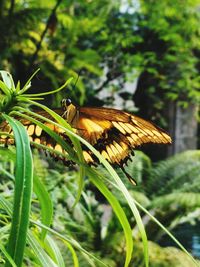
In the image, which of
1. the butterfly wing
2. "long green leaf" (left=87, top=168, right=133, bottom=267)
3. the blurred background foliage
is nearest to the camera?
"long green leaf" (left=87, top=168, right=133, bottom=267)

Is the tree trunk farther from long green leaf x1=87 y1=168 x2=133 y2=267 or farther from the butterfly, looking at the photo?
long green leaf x1=87 y1=168 x2=133 y2=267

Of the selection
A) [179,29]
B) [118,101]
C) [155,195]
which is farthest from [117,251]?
[118,101]

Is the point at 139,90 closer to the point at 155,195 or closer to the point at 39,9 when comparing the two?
the point at 155,195

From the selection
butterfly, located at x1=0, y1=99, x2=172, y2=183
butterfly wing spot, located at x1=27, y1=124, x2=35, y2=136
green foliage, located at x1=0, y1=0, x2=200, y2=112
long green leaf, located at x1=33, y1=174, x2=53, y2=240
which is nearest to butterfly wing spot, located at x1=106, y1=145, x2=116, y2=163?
butterfly, located at x1=0, y1=99, x2=172, y2=183

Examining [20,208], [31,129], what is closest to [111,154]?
[31,129]

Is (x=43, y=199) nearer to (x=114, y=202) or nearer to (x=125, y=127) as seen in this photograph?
(x=114, y=202)

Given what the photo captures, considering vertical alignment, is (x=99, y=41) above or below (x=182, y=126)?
above
